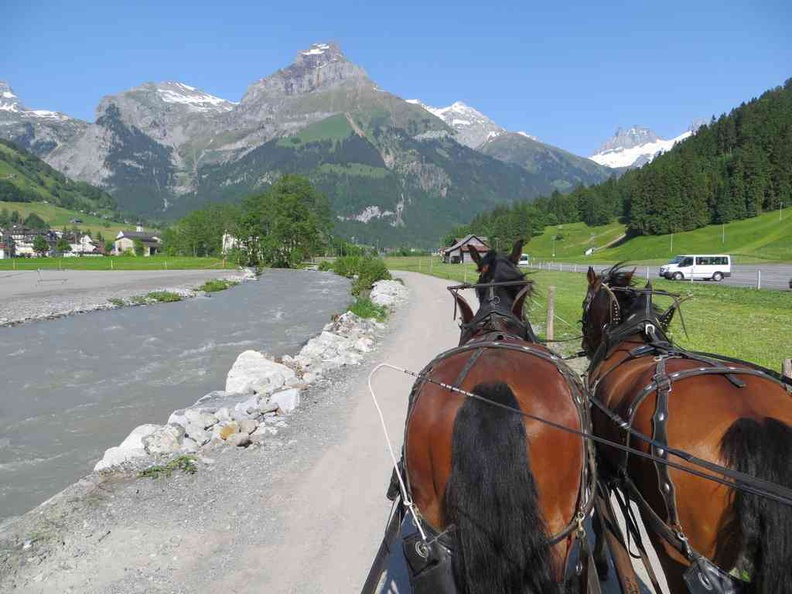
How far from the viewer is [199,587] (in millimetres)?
4418

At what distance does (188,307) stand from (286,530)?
29.0 metres

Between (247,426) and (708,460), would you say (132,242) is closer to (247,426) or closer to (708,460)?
(247,426)

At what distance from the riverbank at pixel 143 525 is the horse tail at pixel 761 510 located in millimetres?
4110

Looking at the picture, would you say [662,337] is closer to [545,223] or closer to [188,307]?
[188,307]

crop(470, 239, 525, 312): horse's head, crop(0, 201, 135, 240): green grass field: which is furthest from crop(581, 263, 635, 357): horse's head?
crop(0, 201, 135, 240): green grass field

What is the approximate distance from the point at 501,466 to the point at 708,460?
3.66 feet

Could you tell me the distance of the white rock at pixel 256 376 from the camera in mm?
10750

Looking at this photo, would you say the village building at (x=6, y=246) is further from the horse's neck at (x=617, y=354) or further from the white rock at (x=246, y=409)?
the horse's neck at (x=617, y=354)

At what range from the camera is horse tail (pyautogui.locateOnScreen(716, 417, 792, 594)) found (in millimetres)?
2342

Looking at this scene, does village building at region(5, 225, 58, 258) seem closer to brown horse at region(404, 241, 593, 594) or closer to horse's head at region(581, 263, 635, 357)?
horse's head at region(581, 263, 635, 357)

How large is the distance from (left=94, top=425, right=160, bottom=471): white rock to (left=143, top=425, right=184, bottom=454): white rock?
0.30 feet

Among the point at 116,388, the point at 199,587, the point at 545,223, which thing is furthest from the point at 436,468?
the point at 545,223

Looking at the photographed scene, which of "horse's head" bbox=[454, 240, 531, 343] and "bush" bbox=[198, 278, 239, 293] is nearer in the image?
"horse's head" bbox=[454, 240, 531, 343]

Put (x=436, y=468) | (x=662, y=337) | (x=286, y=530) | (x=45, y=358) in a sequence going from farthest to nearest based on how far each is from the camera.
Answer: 1. (x=45, y=358)
2. (x=286, y=530)
3. (x=662, y=337)
4. (x=436, y=468)
